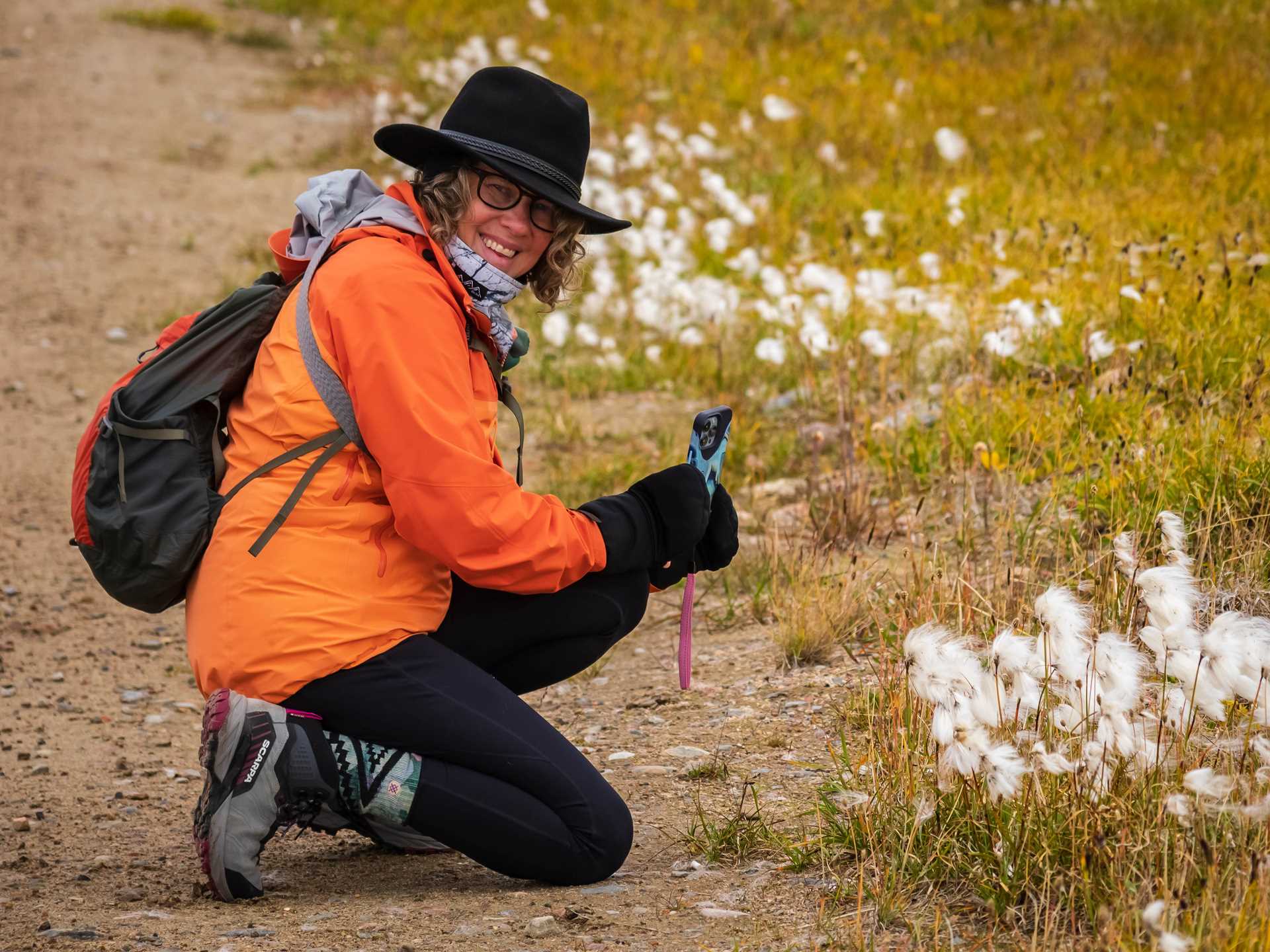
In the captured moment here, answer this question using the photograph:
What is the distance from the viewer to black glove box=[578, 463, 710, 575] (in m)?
3.13

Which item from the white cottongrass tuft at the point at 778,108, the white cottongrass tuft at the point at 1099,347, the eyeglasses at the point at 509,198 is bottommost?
the white cottongrass tuft at the point at 1099,347

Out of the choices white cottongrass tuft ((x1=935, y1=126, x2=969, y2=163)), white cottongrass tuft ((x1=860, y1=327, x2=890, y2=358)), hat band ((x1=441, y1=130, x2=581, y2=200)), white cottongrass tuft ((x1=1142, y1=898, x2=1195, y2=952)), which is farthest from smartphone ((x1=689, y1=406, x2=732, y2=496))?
white cottongrass tuft ((x1=935, y1=126, x2=969, y2=163))

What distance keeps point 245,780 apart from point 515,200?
4.82ft

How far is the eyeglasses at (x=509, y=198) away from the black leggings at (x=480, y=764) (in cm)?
104

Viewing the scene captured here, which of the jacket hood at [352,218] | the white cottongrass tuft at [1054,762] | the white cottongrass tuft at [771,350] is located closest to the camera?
the white cottongrass tuft at [1054,762]

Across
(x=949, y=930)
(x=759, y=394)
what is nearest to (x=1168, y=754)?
(x=949, y=930)

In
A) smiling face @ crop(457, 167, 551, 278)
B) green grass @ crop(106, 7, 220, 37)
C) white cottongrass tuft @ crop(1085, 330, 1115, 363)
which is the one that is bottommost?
white cottongrass tuft @ crop(1085, 330, 1115, 363)

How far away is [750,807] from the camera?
3.25m

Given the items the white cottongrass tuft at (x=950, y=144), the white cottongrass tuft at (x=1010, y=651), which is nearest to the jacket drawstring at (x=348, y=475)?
the white cottongrass tuft at (x=1010, y=651)

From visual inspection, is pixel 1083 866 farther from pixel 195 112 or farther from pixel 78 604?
pixel 195 112

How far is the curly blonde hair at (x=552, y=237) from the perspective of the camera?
3084 mm

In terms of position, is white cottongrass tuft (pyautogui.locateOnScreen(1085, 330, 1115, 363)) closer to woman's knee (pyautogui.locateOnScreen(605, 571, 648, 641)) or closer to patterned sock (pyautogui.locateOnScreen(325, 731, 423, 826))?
woman's knee (pyautogui.locateOnScreen(605, 571, 648, 641))

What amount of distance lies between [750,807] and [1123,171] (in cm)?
585

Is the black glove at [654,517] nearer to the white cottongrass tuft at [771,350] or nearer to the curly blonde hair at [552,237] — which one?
the curly blonde hair at [552,237]
